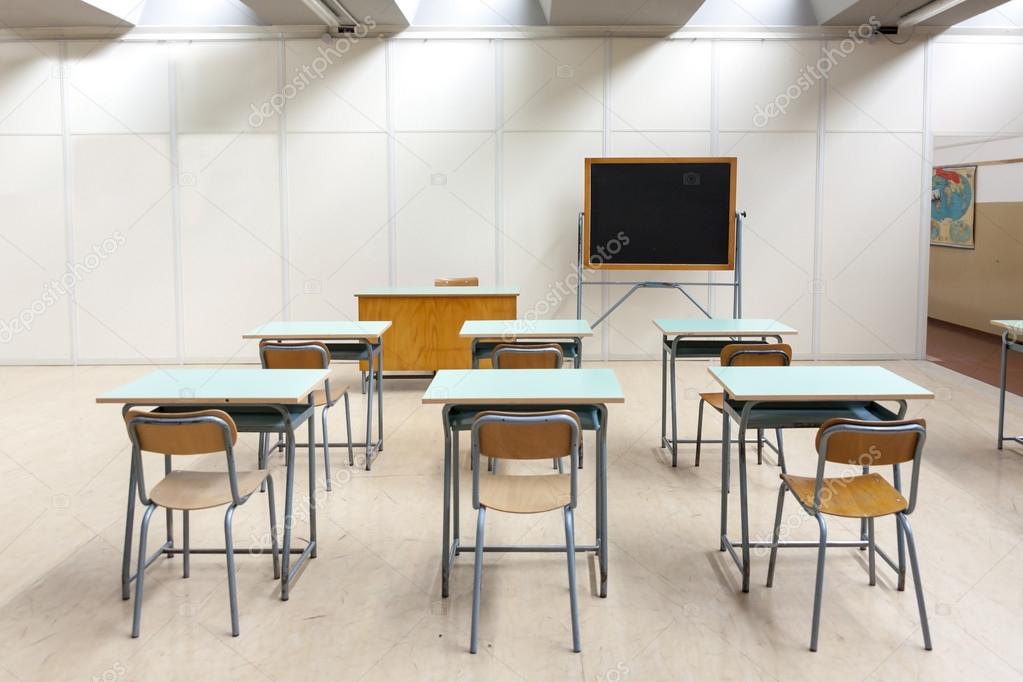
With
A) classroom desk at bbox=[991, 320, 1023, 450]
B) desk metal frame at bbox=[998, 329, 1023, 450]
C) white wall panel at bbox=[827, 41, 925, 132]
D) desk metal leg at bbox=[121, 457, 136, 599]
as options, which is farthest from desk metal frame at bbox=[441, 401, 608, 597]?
white wall panel at bbox=[827, 41, 925, 132]

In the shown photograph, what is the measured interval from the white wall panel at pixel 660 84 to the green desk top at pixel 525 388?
4.77 metres

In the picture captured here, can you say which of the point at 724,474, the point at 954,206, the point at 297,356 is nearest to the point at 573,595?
the point at 724,474

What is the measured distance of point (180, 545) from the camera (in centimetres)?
350

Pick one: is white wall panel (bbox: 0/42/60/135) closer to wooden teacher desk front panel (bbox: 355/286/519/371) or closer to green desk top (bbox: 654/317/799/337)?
wooden teacher desk front panel (bbox: 355/286/519/371)

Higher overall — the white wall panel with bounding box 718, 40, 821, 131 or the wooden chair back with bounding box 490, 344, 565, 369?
the white wall panel with bounding box 718, 40, 821, 131

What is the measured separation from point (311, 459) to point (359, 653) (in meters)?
0.83

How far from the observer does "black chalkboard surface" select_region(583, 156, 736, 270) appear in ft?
23.2

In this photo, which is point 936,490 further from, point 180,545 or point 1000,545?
point 180,545

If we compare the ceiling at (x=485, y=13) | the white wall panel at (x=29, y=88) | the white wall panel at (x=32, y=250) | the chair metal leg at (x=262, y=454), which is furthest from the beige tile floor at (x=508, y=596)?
the white wall panel at (x=29, y=88)

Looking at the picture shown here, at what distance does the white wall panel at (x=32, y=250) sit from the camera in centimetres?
775

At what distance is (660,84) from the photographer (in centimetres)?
768

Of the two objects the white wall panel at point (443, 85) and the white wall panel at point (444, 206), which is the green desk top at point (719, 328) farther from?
the white wall panel at point (443, 85)

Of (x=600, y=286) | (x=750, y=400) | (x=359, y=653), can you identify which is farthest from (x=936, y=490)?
(x=600, y=286)

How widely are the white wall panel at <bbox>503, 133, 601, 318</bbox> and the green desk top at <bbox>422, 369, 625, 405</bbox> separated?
434cm
